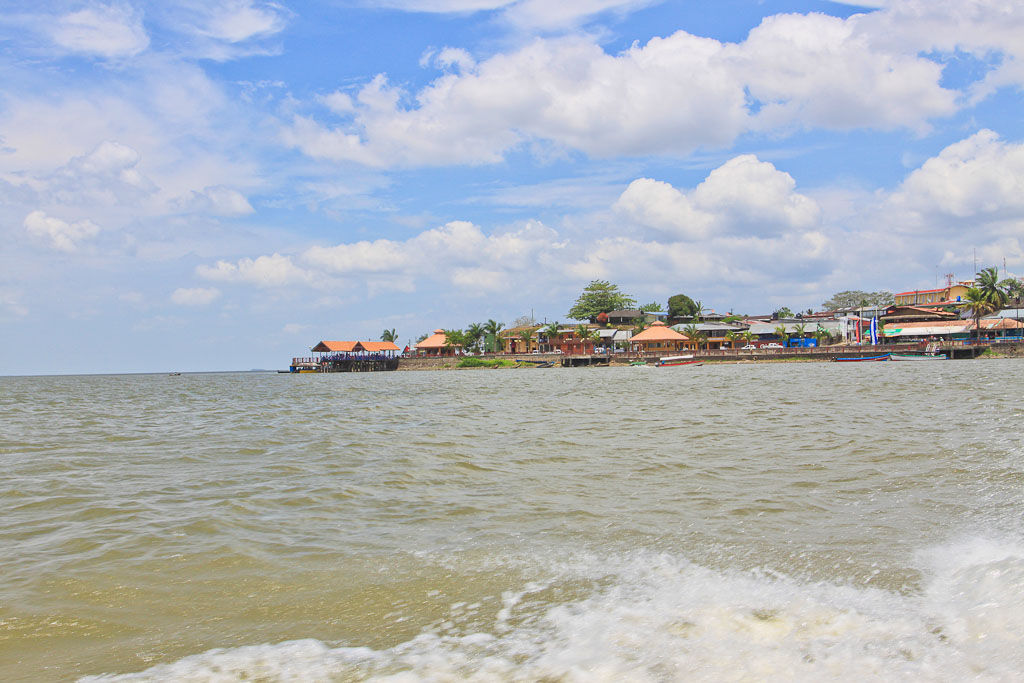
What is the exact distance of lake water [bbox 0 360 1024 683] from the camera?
3459 mm

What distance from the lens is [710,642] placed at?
3.51 metres

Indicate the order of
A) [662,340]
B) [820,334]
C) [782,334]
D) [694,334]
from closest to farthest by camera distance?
[662,340] < [820,334] < [782,334] < [694,334]

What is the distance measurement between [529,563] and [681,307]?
105 metres

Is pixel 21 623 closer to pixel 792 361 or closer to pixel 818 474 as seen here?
pixel 818 474

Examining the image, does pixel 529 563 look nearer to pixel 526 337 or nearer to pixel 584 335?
pixel 584 335

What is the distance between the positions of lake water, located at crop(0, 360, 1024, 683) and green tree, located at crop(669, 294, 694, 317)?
9700cm

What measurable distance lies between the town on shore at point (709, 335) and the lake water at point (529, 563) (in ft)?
218

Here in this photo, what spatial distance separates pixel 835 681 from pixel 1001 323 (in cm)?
8299

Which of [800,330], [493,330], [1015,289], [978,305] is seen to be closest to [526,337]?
[493,330]

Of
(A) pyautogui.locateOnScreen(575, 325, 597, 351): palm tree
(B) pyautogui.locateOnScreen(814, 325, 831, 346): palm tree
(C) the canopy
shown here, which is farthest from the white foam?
(A) pyautogui.locateOnScreen(575, 325, 597, 351): palm tree

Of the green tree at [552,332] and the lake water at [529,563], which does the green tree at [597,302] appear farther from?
the lake water at [529,563]

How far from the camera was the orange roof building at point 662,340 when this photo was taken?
8175 centimetres

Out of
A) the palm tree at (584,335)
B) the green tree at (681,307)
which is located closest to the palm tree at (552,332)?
the palm tree at (584,335)

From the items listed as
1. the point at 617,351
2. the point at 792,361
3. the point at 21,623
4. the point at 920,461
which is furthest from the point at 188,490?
the point at 617,351
